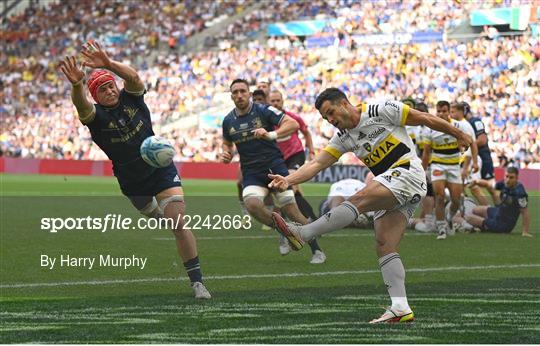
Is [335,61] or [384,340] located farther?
[335,61]

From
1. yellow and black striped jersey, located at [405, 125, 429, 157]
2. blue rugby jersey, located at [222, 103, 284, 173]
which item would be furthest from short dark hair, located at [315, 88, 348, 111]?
yellow and black striped jersey, located at [405, 125, 429, 157]

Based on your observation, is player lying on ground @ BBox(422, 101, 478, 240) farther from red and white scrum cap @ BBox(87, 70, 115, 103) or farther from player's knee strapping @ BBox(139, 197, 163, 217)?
red and white scrum cap @ BBox(87, 70, 115, 103)

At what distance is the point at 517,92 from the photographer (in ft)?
121

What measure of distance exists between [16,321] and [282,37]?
136 feet

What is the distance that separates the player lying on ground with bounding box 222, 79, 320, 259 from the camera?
14.0 meters

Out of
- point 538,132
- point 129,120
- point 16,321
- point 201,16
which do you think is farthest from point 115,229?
point 201,16

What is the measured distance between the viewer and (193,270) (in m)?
10.8

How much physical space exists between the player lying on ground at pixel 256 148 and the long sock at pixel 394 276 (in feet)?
16.0

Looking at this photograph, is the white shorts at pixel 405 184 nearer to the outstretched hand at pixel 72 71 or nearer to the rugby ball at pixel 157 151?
the rugby ball at pixel 157 151

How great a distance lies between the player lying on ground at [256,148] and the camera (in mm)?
13992

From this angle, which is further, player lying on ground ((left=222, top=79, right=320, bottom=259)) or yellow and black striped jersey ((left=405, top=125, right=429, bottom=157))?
yellow and black striped jersey ((left=405, top=125, right=429, bottom=157))

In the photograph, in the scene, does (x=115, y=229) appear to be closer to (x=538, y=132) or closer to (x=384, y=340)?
(x=384, y=340)

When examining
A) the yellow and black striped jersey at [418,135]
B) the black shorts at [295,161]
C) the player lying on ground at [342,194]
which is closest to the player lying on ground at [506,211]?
the yellow and black striped jersey at [418,135]

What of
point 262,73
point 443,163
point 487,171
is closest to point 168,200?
point 443,163
